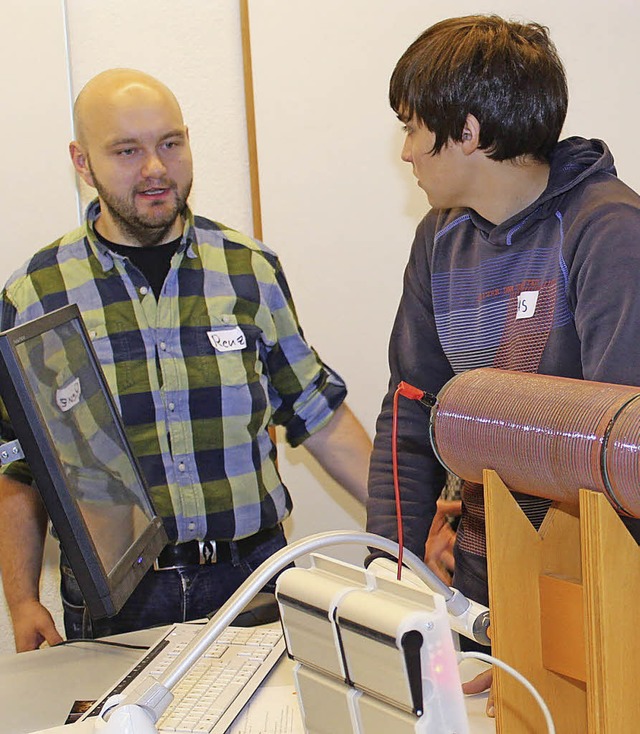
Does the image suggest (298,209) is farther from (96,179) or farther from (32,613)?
(32,613)

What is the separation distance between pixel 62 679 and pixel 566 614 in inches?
33.5

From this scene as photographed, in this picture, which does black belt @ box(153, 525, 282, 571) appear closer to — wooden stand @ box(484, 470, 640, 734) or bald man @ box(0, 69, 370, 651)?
bald man @ box(0, 69, 370, 651)

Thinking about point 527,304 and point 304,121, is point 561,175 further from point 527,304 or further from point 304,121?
point 304,121

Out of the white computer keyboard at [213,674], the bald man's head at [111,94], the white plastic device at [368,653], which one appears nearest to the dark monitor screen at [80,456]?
the white computer keyboard at [213,674]

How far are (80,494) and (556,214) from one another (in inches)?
30.3

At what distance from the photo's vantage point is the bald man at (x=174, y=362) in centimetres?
207

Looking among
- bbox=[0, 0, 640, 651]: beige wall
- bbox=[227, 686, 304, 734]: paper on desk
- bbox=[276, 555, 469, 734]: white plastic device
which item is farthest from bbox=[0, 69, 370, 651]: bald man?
bbox=[276, 555, 469, 734]: white plastic device

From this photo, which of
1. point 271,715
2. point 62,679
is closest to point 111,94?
point 62,679

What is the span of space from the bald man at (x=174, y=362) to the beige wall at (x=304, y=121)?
0.31 meters

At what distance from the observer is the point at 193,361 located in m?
2.13

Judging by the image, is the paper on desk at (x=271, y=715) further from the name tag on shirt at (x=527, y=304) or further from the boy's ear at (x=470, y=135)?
the boy's ear at (x=470, y=135)

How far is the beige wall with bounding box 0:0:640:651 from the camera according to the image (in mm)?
2500

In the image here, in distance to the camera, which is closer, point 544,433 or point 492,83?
point 544,433

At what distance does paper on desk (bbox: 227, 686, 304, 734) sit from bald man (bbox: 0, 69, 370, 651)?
2.15 ft
